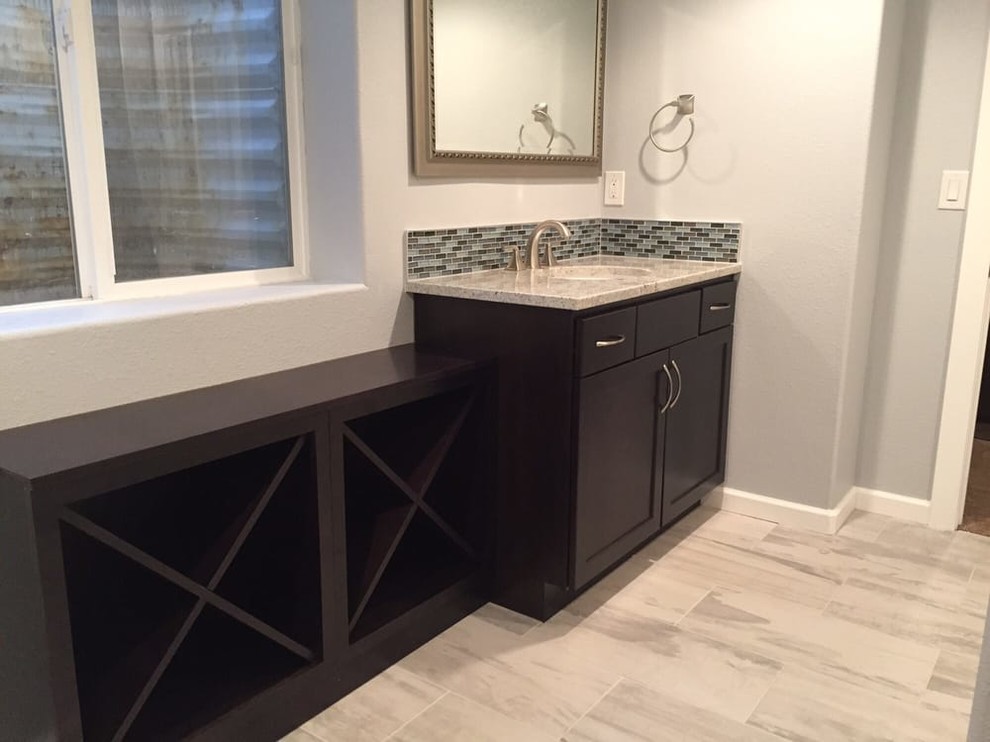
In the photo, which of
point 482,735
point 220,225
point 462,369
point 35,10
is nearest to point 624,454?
point 462,369

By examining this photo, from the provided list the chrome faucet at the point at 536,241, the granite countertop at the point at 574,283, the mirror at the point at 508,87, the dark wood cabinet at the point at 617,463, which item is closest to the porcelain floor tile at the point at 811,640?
the dark wood cabinet at the point at 617,463

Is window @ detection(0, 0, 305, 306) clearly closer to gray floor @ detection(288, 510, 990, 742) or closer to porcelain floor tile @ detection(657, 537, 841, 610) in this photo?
gray floor @ detection(288, 510, 990, 742)

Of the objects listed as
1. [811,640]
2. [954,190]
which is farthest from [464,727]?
[954,190]

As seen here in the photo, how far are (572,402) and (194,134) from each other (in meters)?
1.15

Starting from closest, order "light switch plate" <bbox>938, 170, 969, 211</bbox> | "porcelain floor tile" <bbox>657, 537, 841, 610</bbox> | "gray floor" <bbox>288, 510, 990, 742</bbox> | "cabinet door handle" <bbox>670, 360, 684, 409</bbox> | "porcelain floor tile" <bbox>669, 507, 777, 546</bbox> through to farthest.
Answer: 1. "gray floor" <bbox>288, 510, 990, 742</bbox>
2. "porcelain floor tile" <bbox>657, 537, 841, 610</bbox>
3. "cabinet door handle" <bbox>670, 360, 684, 409</bbox>
4. "light switch plate" <bbox>938, 170, 969, 211</bbox>
5. "porcelain floor tile" <bbox>669, 507, 777, 546</bbox>

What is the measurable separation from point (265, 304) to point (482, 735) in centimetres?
109

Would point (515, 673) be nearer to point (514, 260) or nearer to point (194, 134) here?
point (514, 260)

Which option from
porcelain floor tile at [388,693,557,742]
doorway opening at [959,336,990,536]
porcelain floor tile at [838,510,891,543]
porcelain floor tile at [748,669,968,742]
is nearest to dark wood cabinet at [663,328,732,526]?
porcelain floor tile at [838,510,891,543]

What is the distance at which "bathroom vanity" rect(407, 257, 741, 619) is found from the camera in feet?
7.13

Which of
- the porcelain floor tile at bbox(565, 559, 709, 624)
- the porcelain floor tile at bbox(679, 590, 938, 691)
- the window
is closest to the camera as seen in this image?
the window

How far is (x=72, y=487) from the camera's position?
137 cm

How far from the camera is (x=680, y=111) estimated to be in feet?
9.64

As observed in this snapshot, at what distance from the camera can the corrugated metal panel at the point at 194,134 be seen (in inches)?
76.6

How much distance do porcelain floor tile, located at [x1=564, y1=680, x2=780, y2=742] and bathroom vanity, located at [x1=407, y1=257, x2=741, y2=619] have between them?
38 cm
